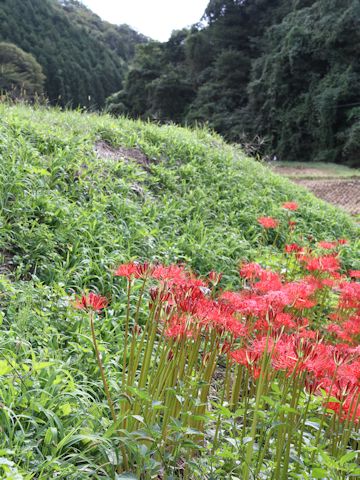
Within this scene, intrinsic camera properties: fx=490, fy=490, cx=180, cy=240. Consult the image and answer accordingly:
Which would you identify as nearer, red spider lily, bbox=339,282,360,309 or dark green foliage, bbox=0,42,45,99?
red spider lily, bbox=339,282,360,309

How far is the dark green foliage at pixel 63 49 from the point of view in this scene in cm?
3241

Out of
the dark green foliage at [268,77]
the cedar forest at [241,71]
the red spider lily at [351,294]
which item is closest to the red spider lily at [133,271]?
the red spider lily at [351,294]

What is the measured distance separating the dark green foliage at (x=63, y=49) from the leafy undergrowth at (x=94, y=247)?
2524 centimetres

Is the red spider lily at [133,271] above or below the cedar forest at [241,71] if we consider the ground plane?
below

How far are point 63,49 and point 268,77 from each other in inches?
714

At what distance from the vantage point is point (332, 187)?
43.1 ft

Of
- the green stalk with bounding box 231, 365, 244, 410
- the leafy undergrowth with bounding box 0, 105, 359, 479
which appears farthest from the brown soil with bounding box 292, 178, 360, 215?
the green stalk with bounding box 231, 365, 244, 410

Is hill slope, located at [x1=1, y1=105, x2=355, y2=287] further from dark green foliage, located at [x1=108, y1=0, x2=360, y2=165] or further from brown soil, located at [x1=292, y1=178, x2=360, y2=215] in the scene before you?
dark green foliage, located at [x1=108, y1=0, x2=360, y2=165]

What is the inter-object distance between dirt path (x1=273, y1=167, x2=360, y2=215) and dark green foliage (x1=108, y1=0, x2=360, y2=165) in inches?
159

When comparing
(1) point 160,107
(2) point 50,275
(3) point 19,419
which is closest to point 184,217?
(2) point 50,275

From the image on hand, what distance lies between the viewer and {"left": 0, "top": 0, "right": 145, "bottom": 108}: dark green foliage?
32.4 meters

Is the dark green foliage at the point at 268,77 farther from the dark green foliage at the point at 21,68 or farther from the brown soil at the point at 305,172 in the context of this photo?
the dark green foliage at the point at 21,68

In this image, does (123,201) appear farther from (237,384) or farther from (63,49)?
(63,49)

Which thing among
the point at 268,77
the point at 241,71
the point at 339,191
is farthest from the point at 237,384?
the point at 241,71
